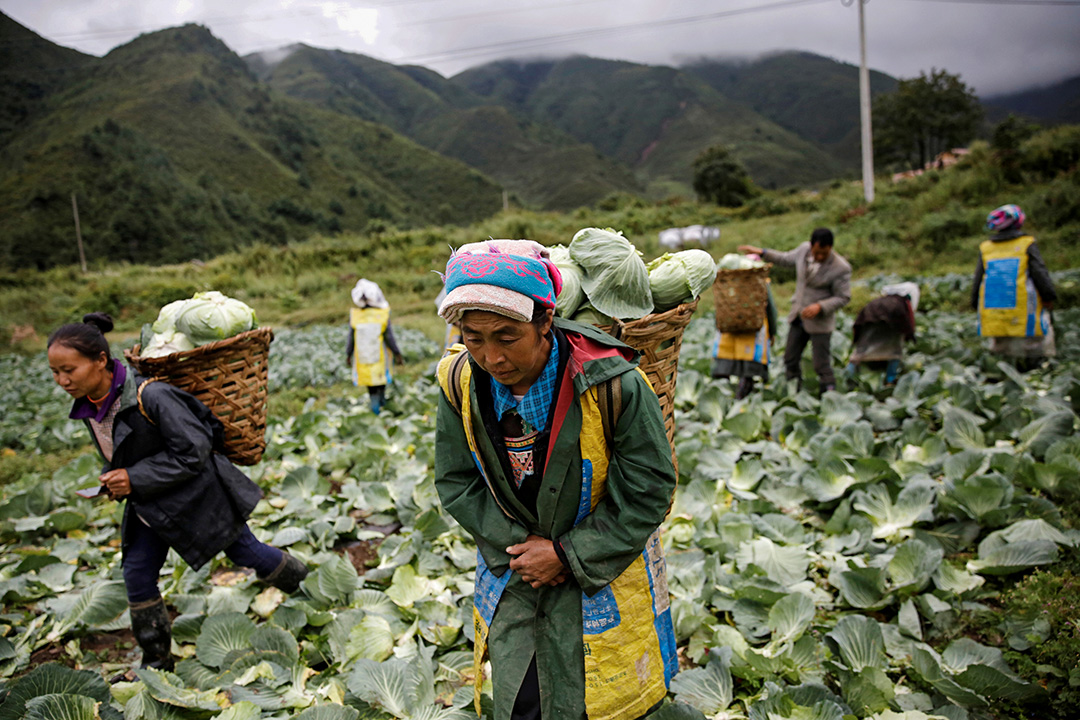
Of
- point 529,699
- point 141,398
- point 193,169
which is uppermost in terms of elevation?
point 193,169

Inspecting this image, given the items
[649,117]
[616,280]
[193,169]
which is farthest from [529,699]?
[649,117]

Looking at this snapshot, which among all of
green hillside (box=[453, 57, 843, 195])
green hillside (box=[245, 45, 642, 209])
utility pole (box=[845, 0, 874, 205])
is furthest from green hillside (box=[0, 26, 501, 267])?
green hillside (box=[453, 57, 843, 195])

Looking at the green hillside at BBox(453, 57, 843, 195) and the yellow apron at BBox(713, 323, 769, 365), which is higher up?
the green hillside at BBox(453, 57, 843, 195)

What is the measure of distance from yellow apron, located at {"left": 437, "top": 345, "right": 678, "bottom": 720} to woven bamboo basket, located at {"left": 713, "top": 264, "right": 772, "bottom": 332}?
3.58m

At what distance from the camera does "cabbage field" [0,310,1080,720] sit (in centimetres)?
216

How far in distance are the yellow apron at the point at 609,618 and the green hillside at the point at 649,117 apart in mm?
67516

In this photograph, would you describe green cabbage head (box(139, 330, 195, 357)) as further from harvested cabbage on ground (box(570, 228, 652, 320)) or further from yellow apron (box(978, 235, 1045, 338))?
yellow apron (box(978, 235, 1045, 338))

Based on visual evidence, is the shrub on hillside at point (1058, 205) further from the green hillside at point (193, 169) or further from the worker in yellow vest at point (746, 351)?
the green hillside at point (193, 169)

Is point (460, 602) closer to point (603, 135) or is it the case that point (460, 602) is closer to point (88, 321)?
point (88, 321)

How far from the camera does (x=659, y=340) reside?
6.09 ft

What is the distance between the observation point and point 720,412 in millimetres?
5066

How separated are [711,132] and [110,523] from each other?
9746 centimetres

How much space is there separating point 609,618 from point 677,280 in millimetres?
1049

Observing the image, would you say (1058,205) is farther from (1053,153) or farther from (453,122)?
(453,122)
